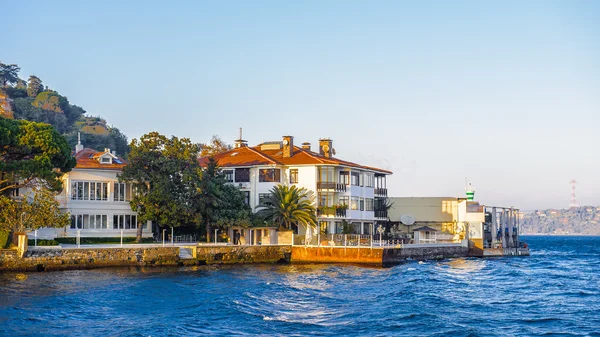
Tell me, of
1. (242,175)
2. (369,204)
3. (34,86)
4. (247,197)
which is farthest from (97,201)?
(34,86)

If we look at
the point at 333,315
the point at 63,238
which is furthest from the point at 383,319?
the point at 63,238

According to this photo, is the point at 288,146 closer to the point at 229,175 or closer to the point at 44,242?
the point at 229,175

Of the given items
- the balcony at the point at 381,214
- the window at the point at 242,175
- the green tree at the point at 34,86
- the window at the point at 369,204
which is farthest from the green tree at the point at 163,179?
the green tree at the point at 34,86

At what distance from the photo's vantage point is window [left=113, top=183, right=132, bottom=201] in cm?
6594

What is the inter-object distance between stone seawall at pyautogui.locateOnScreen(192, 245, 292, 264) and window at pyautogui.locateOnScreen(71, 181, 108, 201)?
11402 mm

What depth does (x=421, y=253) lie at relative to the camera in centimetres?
6988

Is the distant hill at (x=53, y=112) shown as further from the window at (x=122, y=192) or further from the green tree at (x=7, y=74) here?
the window at (x=122, y=192)

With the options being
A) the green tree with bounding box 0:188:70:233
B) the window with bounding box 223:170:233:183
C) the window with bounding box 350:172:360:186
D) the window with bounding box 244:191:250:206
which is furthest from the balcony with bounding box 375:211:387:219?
the green tree with bounding box 0:188:70:233

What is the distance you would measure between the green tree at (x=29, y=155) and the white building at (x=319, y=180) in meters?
21.4

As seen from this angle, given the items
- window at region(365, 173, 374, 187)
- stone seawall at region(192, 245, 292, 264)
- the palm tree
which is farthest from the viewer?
window at region(365, 173, 374, 187)

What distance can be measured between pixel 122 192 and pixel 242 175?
12778 mm

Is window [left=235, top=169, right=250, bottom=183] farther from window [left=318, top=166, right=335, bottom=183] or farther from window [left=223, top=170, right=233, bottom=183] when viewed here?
window [left=318, top=166, right=335, bottom=183]

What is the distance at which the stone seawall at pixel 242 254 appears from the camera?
59875mm

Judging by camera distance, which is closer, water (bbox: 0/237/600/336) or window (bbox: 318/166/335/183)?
water (bbox: 0/237/600/336)
